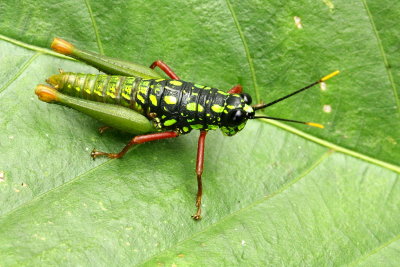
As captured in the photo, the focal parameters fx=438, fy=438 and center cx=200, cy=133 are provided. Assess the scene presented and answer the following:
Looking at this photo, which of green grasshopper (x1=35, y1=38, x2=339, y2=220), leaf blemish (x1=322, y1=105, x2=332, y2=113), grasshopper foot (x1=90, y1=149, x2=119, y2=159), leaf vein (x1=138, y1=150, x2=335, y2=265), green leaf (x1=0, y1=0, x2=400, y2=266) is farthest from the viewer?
leaf blemish (x1=322, y1=105, x2=332, y2=113)

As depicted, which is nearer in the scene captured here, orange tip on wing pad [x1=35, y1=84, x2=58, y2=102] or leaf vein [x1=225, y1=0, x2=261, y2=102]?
Answer: orange tip on wing pad [x1=35, y1=84, x2=58, y2=102]

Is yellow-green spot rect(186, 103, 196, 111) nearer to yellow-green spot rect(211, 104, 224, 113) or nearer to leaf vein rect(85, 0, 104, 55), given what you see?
yellow-green spot rect(211, 104, 224, 113)

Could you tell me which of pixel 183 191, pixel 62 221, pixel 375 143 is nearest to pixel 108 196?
pixel 62 221

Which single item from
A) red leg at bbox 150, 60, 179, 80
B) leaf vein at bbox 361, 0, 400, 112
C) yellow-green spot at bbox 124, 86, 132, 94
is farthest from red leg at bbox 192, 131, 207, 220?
leaf vein at bbox 361, 0, 400, 112

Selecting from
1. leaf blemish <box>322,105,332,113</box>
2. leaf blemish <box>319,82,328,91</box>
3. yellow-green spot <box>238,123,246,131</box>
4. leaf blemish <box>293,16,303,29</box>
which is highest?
leaf blemish <box>293,16,303,29</box>

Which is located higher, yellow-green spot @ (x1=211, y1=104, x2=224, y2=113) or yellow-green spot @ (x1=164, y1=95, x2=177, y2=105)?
yellow-green spot @ (x1=211, y1=104, x2=224, y2=113)

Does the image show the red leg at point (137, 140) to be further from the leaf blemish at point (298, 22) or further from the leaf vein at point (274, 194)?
the leaf blemish at point (298, 22)

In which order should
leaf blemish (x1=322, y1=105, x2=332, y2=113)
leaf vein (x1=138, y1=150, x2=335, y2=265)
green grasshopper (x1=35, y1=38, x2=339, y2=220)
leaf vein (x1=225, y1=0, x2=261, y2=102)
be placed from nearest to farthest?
1. leaf vein (x1=138, y1=150, x2=335, y2=265)
2. green grasshopper (x1=35, y1=38, x2=339, y2=220)
3. leaf vein (x1=225, y1=0, x2=261, y2=102)
4. leaf blemish (x1=322, y1=105, x2=332, y2=113)
